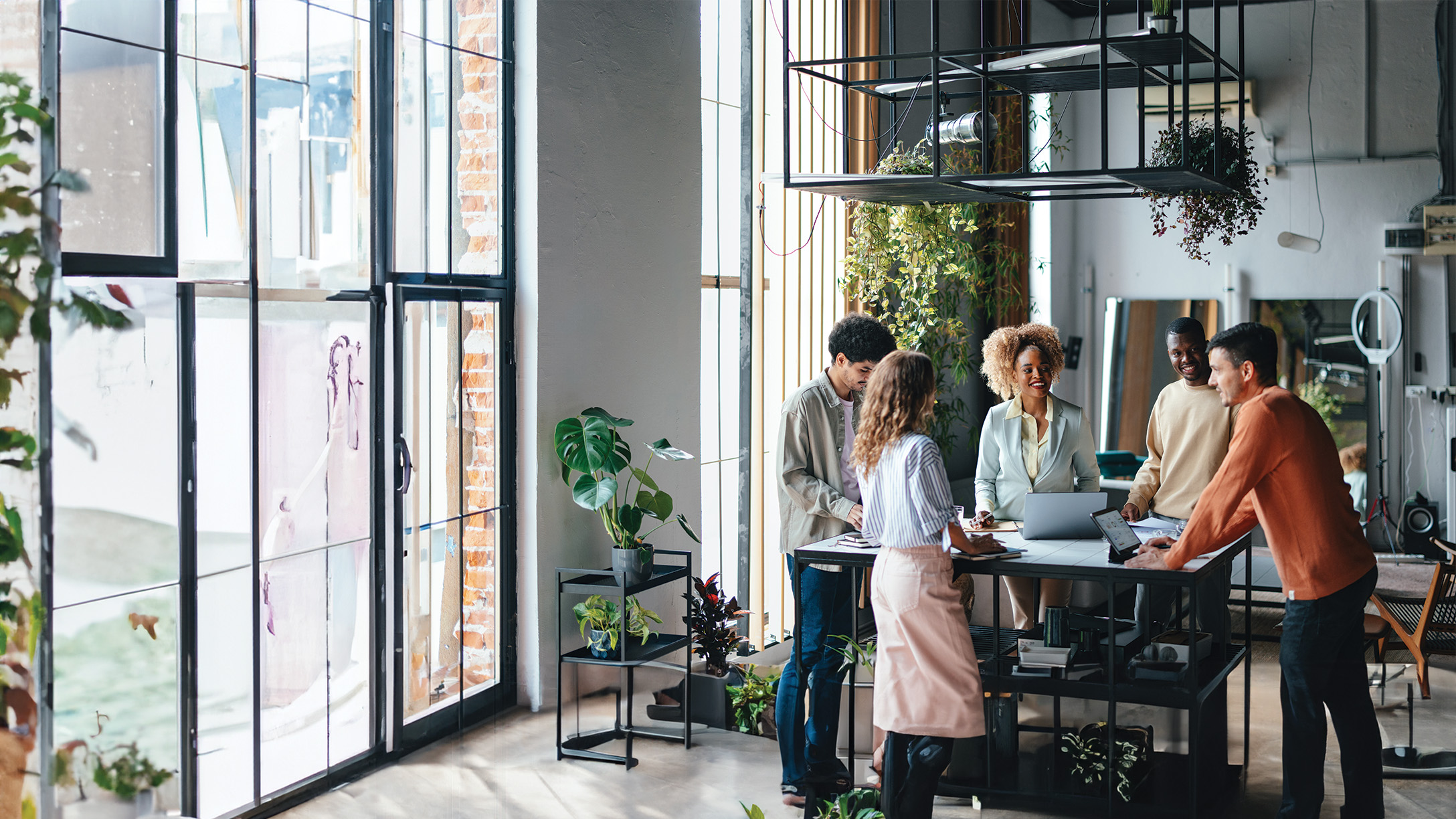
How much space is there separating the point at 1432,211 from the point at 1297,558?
6.34 metres

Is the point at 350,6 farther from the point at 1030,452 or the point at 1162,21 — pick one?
the point at 1030,452

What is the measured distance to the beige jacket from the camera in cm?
430

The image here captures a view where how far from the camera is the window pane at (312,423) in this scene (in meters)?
4.18

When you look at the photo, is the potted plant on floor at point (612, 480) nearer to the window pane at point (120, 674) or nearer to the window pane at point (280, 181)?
the window pane at point (280, 181)

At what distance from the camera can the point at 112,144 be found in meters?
3.49

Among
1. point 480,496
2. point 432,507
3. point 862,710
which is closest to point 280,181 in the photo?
point 432,507

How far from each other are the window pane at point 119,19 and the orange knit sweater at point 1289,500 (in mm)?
3305

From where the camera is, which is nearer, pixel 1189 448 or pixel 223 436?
pixel 223 436

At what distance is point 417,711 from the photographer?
16.0ft

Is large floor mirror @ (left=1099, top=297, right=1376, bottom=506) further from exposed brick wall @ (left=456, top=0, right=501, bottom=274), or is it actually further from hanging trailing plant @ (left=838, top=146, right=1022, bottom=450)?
exposed brick wall @ (left=456, top=0, right=501, bottom=274)

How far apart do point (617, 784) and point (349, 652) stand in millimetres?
1059

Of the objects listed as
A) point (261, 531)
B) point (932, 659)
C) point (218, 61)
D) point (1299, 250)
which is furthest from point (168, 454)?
point (1299, 250)

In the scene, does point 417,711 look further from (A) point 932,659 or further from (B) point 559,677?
(A) point 932,659

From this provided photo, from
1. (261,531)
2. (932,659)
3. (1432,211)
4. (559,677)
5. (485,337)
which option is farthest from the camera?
(1432,211)
